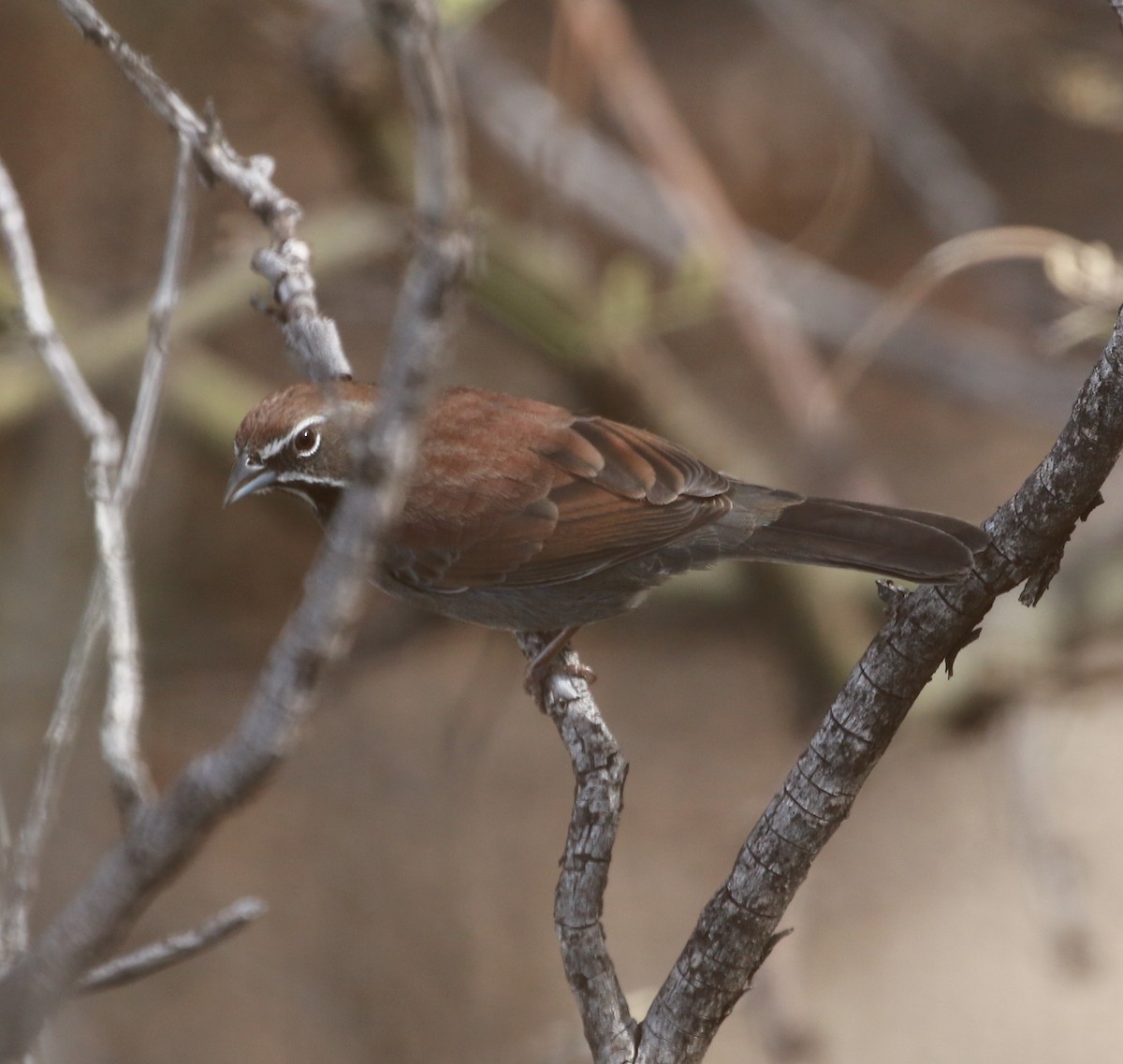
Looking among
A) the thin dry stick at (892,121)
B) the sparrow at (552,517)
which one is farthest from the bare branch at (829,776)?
the thin dry stick at (892,121)

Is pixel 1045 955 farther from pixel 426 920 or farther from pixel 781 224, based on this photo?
pixel 781 224

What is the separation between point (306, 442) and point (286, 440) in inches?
3.5

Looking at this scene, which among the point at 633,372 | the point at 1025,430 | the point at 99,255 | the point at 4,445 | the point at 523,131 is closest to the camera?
the point at 633,372

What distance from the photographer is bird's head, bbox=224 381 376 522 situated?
305 centimetres

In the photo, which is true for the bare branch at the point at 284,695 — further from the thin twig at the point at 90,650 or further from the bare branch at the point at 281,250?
the bare branch at the point at 281,250

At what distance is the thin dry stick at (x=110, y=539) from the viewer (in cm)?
184

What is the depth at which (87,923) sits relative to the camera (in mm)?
1332

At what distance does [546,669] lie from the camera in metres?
3.09

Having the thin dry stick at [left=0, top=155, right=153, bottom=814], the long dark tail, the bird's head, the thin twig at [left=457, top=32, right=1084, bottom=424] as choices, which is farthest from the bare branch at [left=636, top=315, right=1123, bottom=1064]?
the thin twig at [left=457, top=32, right=1084, bottom=424]

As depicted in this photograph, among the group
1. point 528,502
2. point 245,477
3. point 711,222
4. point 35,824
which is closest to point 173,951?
point 35,824

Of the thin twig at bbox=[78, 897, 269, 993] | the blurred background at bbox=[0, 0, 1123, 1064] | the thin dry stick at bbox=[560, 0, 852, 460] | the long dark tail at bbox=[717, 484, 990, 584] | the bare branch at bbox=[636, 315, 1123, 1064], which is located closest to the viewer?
the thin twig at bbox=[78, 897, 269, 993]

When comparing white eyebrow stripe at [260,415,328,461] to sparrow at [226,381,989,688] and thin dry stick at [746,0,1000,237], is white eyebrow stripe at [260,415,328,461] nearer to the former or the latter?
sparrow at [226,381,989,688]

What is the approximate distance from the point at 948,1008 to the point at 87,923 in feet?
19.1

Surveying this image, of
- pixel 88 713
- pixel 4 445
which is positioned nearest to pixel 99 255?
pixel 4 445
